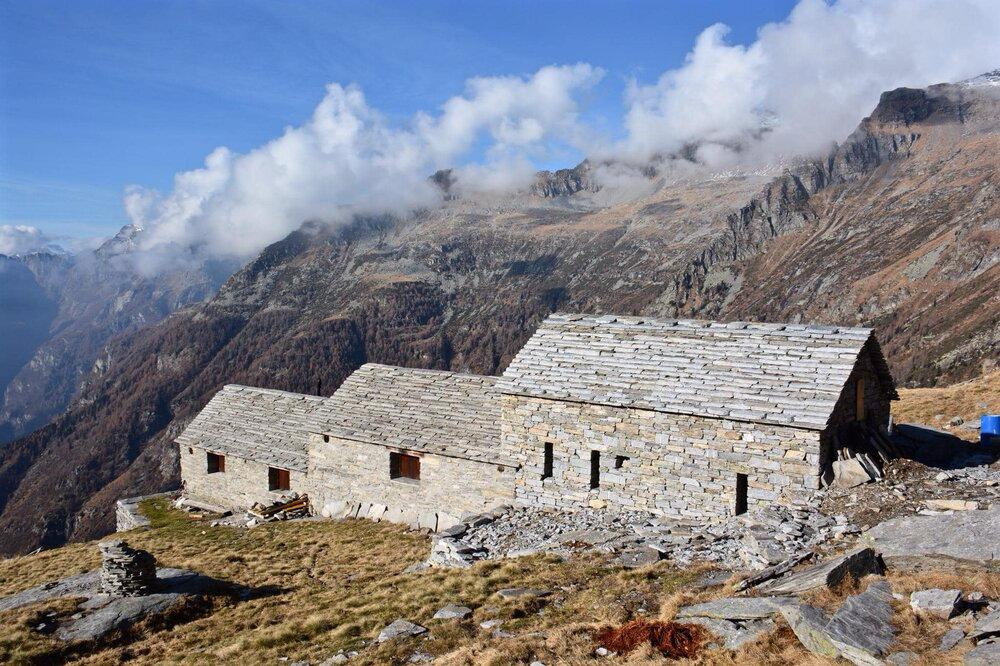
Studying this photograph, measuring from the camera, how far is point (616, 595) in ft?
43.0

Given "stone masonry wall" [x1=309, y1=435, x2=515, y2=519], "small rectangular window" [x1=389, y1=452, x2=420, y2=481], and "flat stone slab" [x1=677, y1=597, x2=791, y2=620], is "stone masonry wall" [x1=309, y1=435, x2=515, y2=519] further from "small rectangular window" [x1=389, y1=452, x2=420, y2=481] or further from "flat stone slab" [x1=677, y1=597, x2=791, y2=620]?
"flat stone slab" [x1=677, y1=597, x2=791, y2=620]

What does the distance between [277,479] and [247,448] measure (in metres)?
2.41

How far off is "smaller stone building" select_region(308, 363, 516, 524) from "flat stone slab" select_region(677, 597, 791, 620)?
11282 millimetres

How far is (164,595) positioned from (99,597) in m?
1.66

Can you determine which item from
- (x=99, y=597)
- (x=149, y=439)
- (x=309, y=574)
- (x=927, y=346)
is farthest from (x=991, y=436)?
(x=149, y=439)

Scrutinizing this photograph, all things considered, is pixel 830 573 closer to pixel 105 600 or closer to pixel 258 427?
pixel 105 600

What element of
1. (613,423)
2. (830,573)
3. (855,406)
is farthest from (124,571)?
(855,406)

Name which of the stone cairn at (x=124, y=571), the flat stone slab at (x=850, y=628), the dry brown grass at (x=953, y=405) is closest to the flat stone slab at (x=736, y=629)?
the flat stone slab at (x=850, y=628)

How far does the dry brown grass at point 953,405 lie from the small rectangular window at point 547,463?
58.4 ft

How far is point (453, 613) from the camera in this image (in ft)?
44.2

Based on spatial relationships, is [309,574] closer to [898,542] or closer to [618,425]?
[618,425]

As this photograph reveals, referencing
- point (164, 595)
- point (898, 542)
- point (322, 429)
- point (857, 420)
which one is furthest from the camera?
point (322, 429)

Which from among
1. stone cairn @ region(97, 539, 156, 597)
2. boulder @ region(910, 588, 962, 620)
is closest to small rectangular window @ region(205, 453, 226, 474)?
stone cairn @ region(97, 539, 156, 597)

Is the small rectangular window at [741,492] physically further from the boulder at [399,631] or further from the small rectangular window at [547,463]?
the boulder at [399,631]
